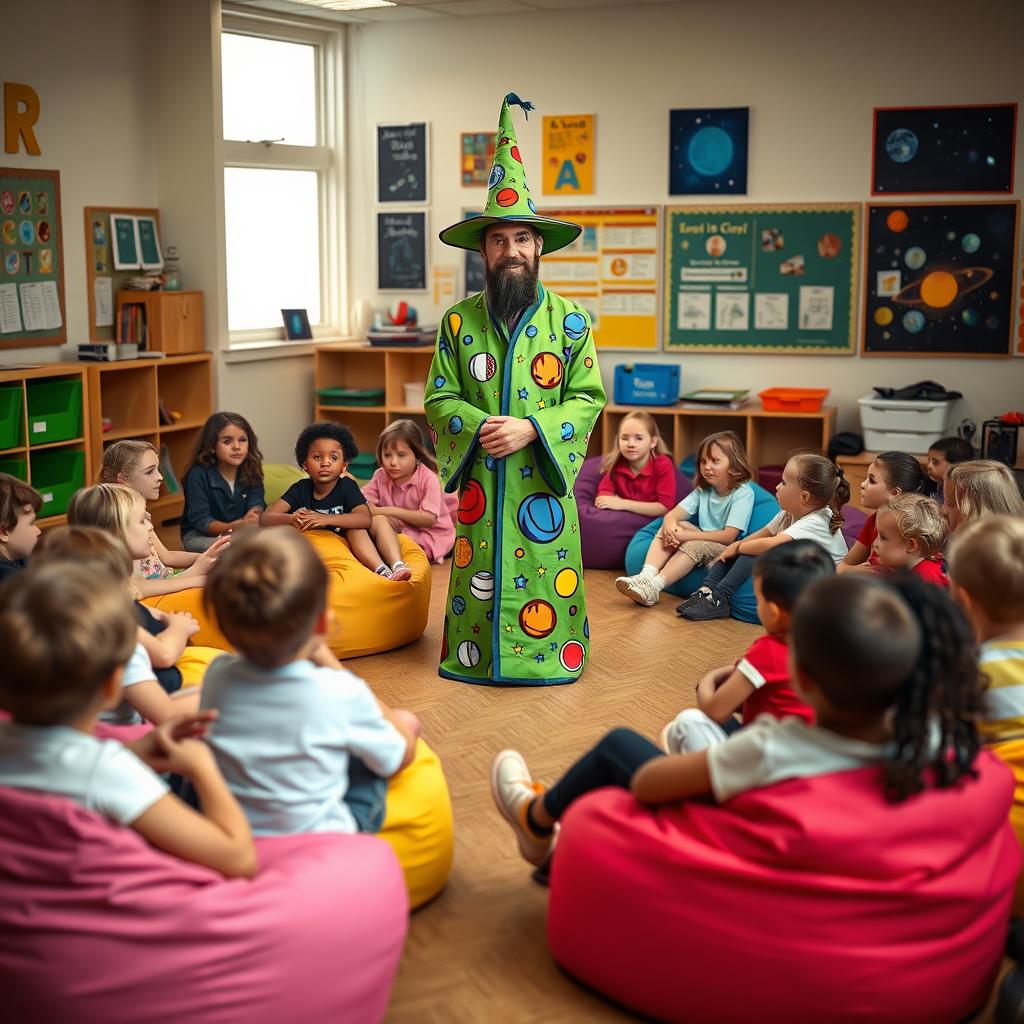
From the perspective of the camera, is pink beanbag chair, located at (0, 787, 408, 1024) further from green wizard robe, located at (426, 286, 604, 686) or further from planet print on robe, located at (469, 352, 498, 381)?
planet print on robe, located at (469, 352, 498, 381)

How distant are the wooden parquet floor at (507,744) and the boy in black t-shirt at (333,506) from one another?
0.37 metres

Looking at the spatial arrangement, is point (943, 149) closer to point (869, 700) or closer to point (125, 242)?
point (125, 242)

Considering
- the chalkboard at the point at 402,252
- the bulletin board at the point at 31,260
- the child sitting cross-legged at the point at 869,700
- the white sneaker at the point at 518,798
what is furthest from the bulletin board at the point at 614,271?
the child sitting cross-legged at the point at 869,700

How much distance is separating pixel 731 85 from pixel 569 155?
1.03 metres

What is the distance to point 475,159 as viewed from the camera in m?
8.06

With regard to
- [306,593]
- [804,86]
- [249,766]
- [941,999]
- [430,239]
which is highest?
[804,86]

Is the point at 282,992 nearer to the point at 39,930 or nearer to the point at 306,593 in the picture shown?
the point at 39,930

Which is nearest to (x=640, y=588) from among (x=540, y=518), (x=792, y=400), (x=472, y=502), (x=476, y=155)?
(x=540, y=518)

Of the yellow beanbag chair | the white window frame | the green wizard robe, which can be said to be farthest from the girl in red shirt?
the yellow beanbag chair

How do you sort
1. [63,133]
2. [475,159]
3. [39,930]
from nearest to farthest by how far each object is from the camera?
[39,930]
[63,133]
[475,159]

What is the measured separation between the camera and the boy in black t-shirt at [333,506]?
16.2 feet

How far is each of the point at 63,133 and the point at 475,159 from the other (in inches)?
97.3

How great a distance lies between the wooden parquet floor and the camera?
8.39 ft

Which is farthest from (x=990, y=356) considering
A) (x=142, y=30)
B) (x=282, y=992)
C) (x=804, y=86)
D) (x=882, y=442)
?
(x=282, y=992)
